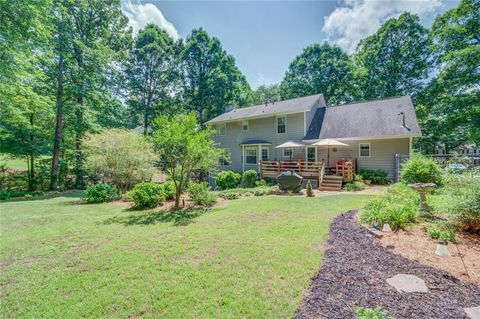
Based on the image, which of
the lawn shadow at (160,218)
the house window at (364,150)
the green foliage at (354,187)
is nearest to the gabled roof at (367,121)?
the house window at (364,150)

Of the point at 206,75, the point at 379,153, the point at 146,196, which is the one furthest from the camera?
the point at 206,75

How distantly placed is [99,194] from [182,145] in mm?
5865

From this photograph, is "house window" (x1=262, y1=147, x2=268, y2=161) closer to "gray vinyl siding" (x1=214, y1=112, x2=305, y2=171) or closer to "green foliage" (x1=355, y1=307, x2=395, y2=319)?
"gray vinyl siding" (x1=214, y1=112, x2=305, y2=171)

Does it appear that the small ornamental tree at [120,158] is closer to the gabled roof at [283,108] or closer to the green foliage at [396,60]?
the gabled roof at [283,108]

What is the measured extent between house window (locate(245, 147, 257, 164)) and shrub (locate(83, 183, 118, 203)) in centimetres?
1140

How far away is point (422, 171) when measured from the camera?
27.4ft

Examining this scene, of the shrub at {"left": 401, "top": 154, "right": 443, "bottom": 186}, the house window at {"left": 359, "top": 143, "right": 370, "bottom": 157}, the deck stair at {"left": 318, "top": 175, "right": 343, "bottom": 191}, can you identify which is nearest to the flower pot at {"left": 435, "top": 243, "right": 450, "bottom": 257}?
the shrub at {"left": 401, "top": 154, "right": 443, "bottom": 186}

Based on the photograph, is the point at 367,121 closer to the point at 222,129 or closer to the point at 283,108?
the point at 283,108

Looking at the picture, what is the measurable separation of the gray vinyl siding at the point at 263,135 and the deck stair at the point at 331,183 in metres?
4.39

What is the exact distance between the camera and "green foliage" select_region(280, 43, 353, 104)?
27.8 m

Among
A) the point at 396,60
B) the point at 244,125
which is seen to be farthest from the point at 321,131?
the point at 396,60

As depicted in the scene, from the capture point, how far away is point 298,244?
4.58 meters

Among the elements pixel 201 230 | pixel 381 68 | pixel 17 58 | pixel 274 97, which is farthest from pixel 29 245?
pixel 274 97

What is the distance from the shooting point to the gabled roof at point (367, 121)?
13764 millimetres
